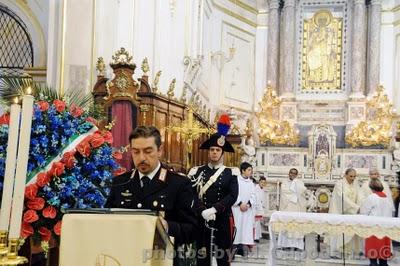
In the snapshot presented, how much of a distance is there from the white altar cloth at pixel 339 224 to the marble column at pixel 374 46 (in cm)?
1088

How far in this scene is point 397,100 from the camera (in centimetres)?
1831

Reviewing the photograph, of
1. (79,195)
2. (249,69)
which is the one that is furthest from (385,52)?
(79,195)

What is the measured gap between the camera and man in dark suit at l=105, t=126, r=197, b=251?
293cm

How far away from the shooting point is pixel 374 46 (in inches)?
723

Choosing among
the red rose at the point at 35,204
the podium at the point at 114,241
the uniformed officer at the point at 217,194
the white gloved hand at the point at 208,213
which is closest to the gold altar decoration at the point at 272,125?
the uniformed officer at the point at 217,194

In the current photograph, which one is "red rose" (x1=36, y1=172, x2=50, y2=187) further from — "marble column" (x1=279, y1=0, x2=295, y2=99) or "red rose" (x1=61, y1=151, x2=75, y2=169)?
"marble column" (x1=279, y1=0, x2=295, y2=99)

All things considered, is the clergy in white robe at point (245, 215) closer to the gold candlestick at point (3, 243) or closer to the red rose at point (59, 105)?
the red rose at point (59, 105)

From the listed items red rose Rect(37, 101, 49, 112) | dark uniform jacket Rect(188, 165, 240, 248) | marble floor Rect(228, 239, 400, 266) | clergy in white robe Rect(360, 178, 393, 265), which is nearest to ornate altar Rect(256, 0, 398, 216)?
marble floor Rect(228, 239, 400, 266)

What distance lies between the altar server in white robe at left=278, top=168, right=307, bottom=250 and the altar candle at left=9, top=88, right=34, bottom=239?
406 inches

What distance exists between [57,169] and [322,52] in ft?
56.4

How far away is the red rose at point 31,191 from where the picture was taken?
309 cm

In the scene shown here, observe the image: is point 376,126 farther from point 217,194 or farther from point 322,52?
point 217,194

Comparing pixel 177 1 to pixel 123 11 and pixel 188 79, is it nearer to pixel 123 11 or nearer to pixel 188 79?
pixel 188 79

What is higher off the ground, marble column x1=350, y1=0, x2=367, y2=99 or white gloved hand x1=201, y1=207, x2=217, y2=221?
marble column x1=350, y1=0, x2=367, y2=99
